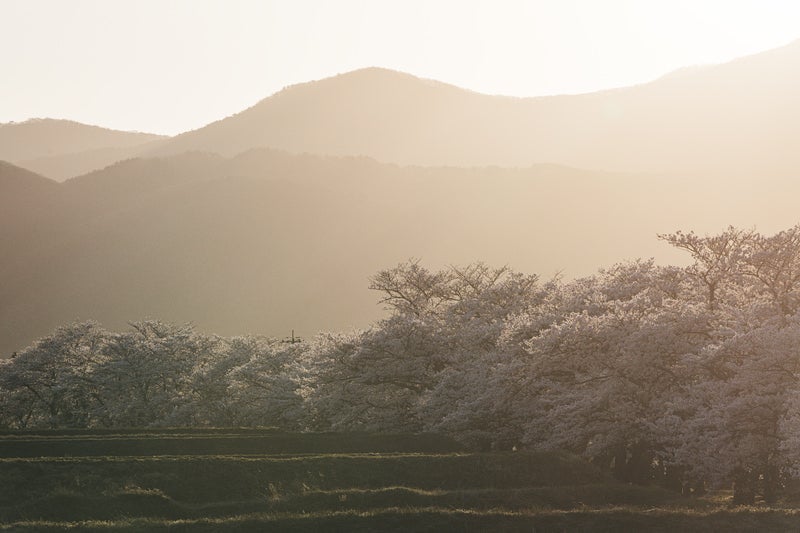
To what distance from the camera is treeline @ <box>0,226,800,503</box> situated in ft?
125

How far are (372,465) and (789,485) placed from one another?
2357 cm

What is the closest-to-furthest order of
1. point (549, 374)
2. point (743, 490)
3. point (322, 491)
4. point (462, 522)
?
point (462, 522)
point (322, 491)
point (743, 490)
point (549, 374)

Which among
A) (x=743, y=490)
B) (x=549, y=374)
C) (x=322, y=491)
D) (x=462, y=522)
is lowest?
(x=743, y=490)

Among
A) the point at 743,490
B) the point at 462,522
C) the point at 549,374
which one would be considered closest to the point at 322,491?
the point at 462,522

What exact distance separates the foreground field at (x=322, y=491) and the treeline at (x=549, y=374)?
3287 millimetres

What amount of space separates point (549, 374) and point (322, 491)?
65.4 ft

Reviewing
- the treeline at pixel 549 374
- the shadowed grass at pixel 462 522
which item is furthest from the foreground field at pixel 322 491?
the treeline at pixel 549 374

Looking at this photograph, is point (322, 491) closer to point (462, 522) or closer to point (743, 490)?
point (462, 522)

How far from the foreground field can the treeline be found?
3287 millimetres

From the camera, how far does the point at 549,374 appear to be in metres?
50.1

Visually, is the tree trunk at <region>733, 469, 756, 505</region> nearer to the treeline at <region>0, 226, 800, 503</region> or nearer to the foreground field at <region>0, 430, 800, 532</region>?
the treeline at <region>0, 226, 800, 503</region>

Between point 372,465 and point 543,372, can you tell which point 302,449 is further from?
point 543,372

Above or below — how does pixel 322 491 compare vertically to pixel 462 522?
below

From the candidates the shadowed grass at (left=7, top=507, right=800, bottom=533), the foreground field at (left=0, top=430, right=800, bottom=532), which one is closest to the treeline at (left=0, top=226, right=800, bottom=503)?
the foreground field at (left=0, top=430, right=800, bottom=532)
